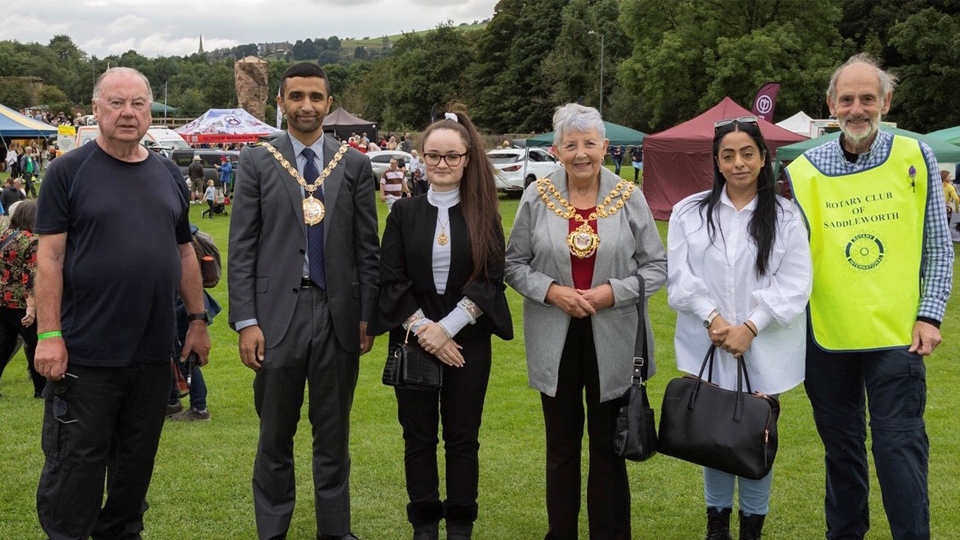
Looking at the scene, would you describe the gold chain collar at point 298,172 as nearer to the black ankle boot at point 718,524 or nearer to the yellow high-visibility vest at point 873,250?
the yellow high-visibility vest at point 873,250

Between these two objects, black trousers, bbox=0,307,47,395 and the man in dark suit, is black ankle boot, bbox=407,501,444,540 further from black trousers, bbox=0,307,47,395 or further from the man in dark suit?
black trousers, bbox=0,307,47,395

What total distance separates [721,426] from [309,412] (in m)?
1.75

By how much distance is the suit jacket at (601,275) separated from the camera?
13.1 ft

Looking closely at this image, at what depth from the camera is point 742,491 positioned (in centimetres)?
404

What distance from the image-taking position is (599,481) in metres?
4.09

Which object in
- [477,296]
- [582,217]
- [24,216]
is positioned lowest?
[477,296]

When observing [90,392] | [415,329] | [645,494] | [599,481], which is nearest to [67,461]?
[90,392]

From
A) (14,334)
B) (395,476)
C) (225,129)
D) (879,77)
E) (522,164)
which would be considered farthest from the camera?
(225,129)

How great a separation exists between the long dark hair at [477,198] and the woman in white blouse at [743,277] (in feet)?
2.54

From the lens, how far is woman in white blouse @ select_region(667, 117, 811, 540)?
12.4 ft

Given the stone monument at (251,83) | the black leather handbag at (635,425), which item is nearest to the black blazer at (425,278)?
the black leather handbag at (635,425)

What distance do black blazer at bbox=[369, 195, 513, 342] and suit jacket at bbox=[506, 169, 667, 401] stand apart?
0.45ft

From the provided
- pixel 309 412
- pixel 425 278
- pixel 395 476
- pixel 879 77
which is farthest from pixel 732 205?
pixel 395 476

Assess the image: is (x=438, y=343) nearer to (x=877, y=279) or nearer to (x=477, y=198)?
(x=477, y=198)
